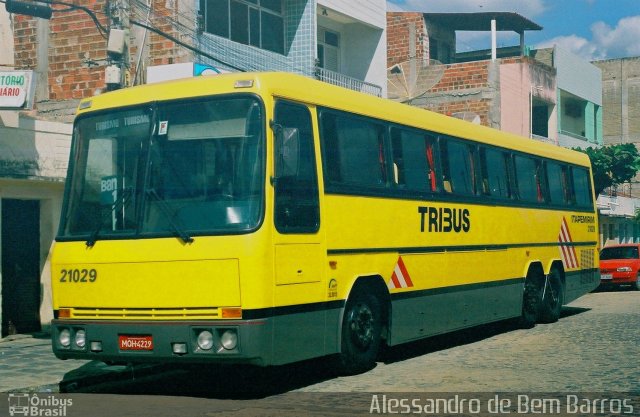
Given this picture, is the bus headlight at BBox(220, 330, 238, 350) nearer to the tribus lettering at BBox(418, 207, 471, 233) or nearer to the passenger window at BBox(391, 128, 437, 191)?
the passenger window at BBox(391, 128, 437, 191)

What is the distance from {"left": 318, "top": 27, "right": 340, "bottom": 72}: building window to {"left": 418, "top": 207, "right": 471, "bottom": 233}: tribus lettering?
42.1ft

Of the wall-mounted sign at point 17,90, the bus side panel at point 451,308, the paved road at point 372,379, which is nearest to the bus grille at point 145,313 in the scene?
the paved road at point 372,379

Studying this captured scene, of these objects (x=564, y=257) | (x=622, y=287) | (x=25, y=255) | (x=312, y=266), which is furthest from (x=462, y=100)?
(x=312, y=266)

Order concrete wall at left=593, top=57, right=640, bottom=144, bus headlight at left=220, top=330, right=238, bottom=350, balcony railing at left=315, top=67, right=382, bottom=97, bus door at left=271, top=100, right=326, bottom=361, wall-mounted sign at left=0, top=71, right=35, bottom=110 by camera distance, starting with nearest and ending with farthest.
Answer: bus headlight at left=220, top=330, right=238, bottom=350 < bus door at left=271, top=100, right=326, bottom=361 < wall-mounted sign at left=0, top=71, right=35, bottom=110 < balcony railing at left=315, top=67, right=382, bottom=97 < concrete wall at left=593, top=57, right=640, bottom=144

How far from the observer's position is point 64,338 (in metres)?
9.58

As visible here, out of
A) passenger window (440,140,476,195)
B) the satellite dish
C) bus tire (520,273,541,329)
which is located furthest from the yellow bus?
the satellite dish

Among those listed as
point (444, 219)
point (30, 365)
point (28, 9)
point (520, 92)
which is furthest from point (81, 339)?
point (520, 92)

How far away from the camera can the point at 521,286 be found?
51.1 feet

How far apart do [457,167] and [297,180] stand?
4538 mm

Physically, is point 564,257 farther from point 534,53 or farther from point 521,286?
point 534,53

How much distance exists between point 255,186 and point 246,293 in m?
1.00

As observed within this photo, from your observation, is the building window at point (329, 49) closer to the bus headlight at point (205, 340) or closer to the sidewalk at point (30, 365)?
the sidewalk at point (30, 365)

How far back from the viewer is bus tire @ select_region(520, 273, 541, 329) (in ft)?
52.3

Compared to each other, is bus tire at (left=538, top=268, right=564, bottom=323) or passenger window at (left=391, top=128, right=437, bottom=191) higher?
passenger window at (left=391, top=128, right=437, bottom=191)
